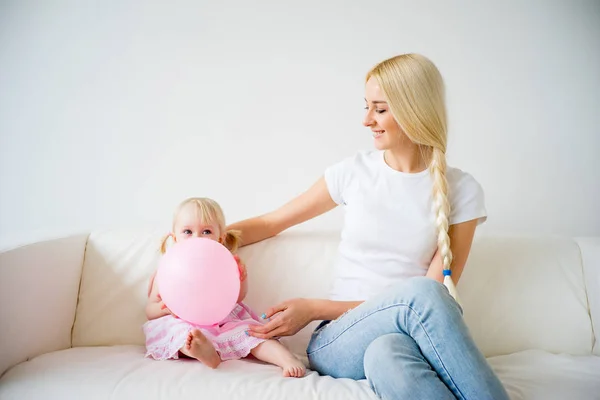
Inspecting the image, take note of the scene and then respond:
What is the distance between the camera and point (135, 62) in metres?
2.40

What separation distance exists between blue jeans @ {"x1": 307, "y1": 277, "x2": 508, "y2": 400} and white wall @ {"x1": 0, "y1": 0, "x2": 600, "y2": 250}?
2.98ft

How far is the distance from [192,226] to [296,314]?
427 millimetres

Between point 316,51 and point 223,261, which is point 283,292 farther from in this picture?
point 316,51

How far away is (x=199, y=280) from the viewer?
1.52m

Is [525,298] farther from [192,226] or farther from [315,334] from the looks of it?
[192,226]

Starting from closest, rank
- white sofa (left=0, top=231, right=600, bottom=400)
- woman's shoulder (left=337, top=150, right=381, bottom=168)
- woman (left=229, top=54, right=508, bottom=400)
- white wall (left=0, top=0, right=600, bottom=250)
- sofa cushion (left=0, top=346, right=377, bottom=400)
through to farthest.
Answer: sofa cushion (left=0, top=346, right=377, bottom=400) → woman (left=229, top=54, right=508, bottom=400) → white sofa (left=0, top=231, right=600, bottom=400) → woman's shoulder (left=337, top=150, right=381, bottom=168) → white wall (left=0, top=0, right=600, bottom=250)

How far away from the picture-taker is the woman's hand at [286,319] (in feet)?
5.58

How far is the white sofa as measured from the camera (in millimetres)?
1666

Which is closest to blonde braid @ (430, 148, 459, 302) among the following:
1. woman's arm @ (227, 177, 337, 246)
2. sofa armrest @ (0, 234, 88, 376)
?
woman's arm @ (227, 177, 337, 246)

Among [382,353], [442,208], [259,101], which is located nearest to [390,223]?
[442,208]

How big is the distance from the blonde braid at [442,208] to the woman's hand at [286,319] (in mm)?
426

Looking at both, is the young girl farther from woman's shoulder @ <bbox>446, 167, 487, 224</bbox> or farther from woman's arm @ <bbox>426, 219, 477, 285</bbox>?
woman's shoulder @ <bbox>446, 167, 487, 224</bbox>

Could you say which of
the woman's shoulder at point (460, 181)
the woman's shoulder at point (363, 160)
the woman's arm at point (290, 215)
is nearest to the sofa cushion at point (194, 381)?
the woman's arm at point (290, 215)

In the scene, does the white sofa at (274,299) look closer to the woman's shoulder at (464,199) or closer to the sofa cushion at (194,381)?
the sofa cushion at (194,381)
